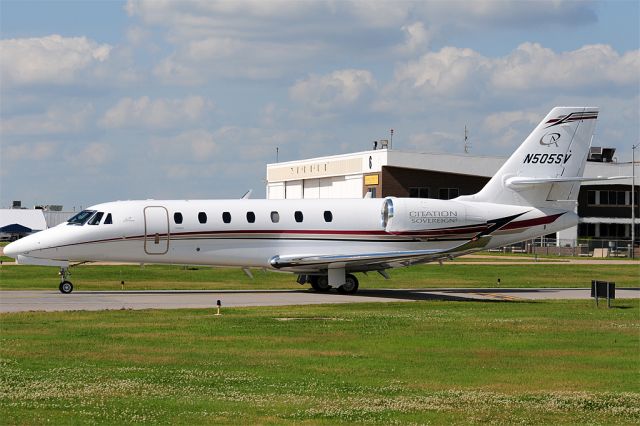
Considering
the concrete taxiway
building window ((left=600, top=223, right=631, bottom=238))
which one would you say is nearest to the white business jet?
the concrete taxiway

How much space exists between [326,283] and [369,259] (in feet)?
11.4

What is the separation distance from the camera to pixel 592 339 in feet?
71.5

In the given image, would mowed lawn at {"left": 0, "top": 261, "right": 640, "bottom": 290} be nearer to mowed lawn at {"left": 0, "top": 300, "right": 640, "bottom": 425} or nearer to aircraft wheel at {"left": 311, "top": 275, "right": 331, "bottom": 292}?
aircraft wheel at {"left": 311, "top": 275, "right": 331, "bottom": 292}

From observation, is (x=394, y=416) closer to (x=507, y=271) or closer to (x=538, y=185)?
(x=538, y=185)

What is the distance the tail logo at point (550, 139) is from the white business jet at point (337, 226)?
0.04 meters

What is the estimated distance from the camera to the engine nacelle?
36938 mm

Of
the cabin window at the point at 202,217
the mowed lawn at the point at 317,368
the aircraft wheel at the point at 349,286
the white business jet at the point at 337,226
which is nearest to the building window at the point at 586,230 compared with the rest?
the white business jet at the point at 337,226

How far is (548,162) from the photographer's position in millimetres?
38750

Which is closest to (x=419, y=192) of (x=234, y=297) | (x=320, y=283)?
(x=320, y=283)

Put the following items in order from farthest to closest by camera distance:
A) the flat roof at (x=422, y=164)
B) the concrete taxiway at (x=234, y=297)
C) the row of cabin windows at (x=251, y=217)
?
the flat roof at (x=422, y=164)
the row of cabin windows at (x=251, y=217)
the concrete taxiway at (x=234, y=297)

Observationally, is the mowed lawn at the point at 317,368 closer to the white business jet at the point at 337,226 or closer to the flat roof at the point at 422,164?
the white business jet at the point at 337,226

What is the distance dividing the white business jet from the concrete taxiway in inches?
45.2

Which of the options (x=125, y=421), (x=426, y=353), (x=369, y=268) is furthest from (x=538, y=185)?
(x=125, y=421)

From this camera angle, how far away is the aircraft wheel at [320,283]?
38.1 metres
